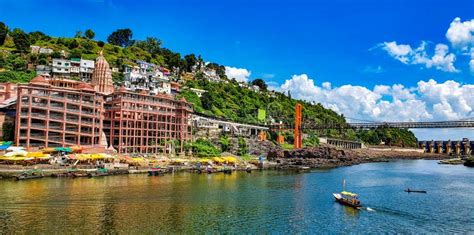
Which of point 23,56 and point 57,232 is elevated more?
point 23,56

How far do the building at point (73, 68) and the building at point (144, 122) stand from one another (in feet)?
136

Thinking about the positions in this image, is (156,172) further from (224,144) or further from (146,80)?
(146,80)

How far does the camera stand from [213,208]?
47031mm

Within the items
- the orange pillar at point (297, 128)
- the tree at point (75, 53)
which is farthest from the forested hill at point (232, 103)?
the tree at point (75, 53)

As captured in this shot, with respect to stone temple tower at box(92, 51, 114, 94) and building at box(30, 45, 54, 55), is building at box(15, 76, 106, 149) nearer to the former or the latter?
stone temple tower at box(92, 51, 114, 94)

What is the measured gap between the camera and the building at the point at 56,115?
8056 centimetres

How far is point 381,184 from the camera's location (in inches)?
2965

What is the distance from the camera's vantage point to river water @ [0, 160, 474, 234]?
126 ft

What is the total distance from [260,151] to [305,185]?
55531mm

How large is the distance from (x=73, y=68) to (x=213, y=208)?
10481cm

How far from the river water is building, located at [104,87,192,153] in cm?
2756

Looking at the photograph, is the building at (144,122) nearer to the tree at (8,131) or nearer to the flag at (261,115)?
the tree at (8,131)

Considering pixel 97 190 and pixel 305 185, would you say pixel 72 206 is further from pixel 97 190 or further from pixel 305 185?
pixel 305 185

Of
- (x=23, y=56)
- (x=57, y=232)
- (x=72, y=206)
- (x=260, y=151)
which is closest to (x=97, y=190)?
(x=72, y=206)
